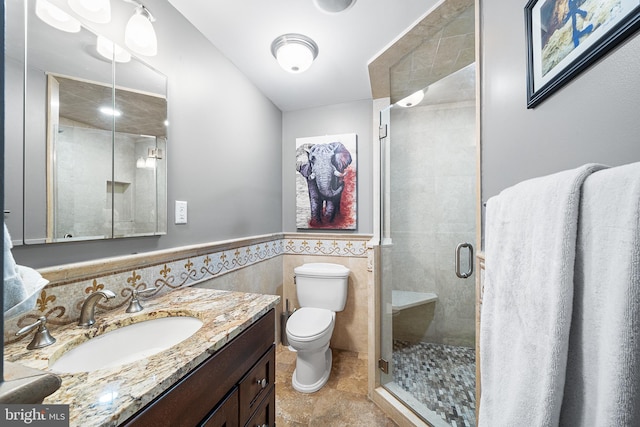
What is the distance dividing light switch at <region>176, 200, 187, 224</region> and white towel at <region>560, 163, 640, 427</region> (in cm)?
143

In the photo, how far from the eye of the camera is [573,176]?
0.37m

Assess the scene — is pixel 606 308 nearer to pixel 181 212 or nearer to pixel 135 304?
pixel 135 304

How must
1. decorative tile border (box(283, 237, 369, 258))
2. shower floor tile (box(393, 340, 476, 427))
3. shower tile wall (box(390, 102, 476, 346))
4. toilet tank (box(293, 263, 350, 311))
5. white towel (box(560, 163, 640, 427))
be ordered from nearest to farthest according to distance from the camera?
white towel (box(560, 163, 640, 427)) → shower floor tile (box(393, 340, 476, 427)) → shower tile wall (box(390, 102, 476, 346)) → toilet tank (box(293, 263, 350, 311)) → decorative tile border (box(283, 237, 369, 258))

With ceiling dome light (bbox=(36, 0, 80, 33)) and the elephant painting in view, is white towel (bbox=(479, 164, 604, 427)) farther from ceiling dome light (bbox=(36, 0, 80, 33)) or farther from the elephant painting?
the elephant painting

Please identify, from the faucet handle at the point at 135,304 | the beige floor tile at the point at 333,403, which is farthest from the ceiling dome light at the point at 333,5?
the beige floor tile at the point at 333,403

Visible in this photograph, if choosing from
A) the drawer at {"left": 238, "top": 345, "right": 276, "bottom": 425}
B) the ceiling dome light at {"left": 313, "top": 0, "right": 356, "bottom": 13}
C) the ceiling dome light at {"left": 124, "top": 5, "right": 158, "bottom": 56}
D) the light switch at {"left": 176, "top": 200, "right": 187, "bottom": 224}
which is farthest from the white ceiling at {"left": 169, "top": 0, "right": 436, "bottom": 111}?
the drawer at {"left": 238, "top": 345, "right": 276, "bottom": 425}

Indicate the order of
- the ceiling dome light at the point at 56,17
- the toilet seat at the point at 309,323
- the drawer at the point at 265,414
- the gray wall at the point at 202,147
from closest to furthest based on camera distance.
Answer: the ceiling dome light at the point at 56,17 → the drawer at the point at 265,414 → the gray wall at the point at 202,147 → the toilet seat at the point at 309,323

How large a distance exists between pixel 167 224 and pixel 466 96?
6.09 ft

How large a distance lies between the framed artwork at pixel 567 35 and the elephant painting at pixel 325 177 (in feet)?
4.95

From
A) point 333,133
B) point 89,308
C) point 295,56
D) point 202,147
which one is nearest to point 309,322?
point 89,308

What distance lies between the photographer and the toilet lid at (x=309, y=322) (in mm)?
1583

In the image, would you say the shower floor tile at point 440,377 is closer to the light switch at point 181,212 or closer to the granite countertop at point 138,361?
the granite countertop at point 138,361

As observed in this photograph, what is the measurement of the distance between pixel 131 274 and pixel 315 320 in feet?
3.86

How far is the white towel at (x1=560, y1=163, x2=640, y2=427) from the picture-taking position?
0.92ft
